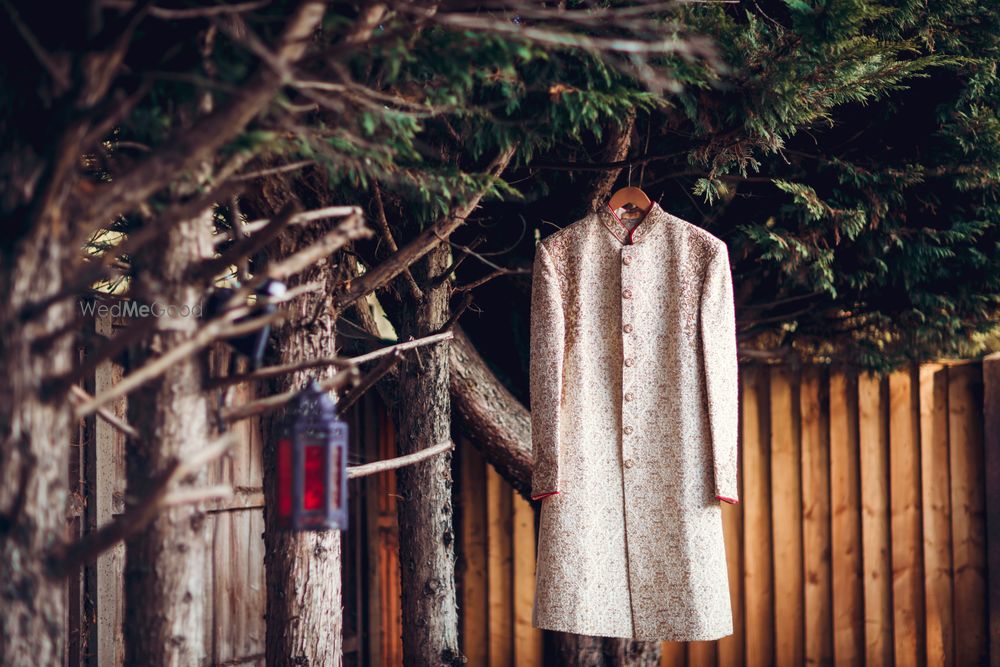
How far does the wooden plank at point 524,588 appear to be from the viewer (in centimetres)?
443

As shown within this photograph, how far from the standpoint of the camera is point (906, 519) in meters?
4.02

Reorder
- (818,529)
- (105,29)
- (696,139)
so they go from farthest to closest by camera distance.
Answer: (818,529), (696,139), (105,29)

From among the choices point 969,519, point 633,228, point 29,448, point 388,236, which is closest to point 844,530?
point 969,519

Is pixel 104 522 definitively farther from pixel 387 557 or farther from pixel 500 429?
pixel 387 557

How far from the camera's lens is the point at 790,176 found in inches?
131

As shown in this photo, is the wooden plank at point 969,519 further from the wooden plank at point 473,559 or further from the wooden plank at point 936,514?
the wooden plank at point 473,559

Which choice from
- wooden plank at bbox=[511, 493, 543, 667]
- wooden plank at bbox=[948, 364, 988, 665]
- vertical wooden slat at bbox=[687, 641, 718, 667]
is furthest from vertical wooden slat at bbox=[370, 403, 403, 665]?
wooden plank at bbox=[948, 364, 988, 665]

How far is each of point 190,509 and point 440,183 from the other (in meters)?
0.92

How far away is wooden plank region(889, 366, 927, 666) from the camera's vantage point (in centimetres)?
400

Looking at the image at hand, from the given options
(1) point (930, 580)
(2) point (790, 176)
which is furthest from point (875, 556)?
(2) point (790, 176)

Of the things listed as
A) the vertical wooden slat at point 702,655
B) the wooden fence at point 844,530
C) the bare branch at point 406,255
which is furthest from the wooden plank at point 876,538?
the bare branch at point 406,255

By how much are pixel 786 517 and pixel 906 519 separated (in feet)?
1.67

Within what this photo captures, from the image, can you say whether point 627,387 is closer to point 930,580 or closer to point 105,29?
point 105,29

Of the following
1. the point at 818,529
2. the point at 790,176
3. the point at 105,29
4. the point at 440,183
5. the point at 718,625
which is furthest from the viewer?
the point at 818,529
